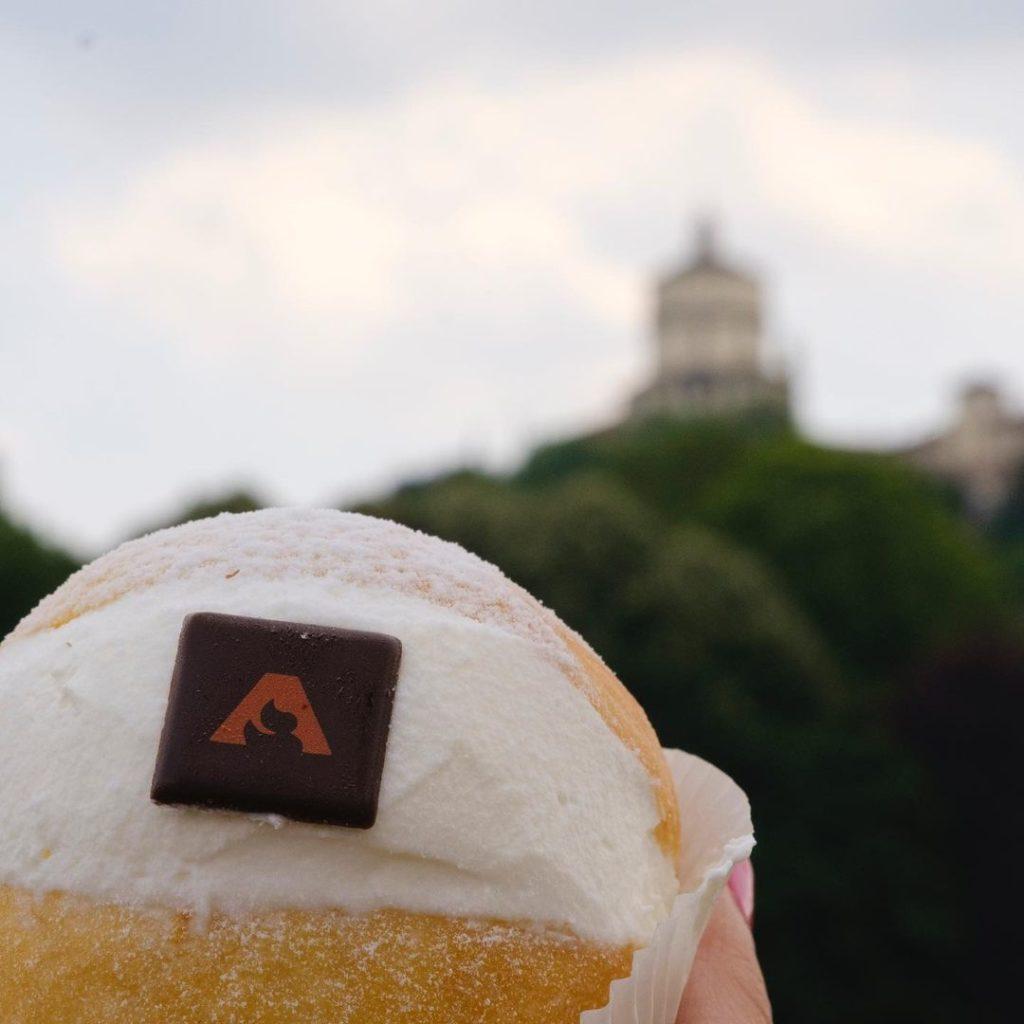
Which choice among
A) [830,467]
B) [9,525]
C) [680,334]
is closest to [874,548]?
[830,467]

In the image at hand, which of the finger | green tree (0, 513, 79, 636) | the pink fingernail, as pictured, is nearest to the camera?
the finger

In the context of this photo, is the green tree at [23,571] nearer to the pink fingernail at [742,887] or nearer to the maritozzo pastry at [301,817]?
the pink fingernail at [742,887]

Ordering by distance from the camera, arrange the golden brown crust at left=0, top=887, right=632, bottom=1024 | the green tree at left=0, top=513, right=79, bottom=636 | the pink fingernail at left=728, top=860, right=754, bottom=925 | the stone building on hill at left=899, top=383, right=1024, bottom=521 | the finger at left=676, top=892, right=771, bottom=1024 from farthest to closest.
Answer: the stone building on hill at left=899, top=383, right=1024, bottom=521 → the green tree at left=0, top=513, right=79, bottom=636 → the pink fingernail at left=728, top=860, right=754, bottom=925 → the finger at left=676, top=892, right=771, bottom=1024 → the golden brown crust at left=0, top=887, right=632, bottom=1024

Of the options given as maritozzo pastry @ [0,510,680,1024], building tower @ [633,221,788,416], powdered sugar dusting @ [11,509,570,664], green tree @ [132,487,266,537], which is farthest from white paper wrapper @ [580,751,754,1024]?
building tower @ [633,221,788,416]

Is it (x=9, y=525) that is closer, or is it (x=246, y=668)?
(x=246, y=668)

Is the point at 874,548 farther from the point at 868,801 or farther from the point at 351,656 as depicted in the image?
the point at 351,656

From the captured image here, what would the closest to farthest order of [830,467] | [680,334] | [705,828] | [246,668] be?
[246,668] < [705,828] < [830,467] < [680,334]

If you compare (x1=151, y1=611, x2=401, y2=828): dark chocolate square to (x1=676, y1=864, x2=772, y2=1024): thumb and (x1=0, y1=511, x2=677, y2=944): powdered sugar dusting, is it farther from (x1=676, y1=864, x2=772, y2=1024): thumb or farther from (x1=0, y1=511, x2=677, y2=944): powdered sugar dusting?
(x1=676, y1=864, x2=772, y2=1024): thumb
